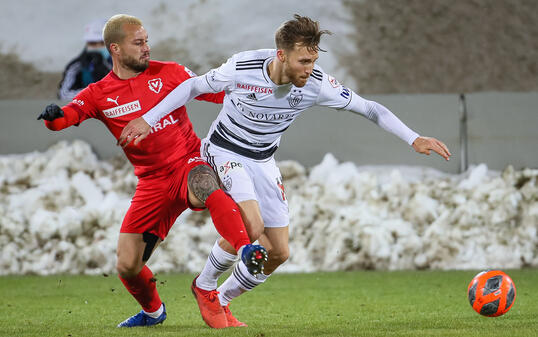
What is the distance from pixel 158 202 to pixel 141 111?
63 centimetres

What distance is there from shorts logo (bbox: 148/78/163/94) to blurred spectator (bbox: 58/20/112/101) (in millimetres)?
6291

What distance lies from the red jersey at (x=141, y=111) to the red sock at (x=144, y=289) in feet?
2.31

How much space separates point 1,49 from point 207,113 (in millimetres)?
8080

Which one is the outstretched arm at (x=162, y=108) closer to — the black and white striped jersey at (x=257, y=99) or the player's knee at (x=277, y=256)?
the black and white striped jersey at (x=257, y=99)

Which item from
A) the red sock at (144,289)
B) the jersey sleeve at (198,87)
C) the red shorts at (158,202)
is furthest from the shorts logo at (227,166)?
the red sock at (144,289)

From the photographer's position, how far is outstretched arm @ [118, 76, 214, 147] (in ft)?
17.6

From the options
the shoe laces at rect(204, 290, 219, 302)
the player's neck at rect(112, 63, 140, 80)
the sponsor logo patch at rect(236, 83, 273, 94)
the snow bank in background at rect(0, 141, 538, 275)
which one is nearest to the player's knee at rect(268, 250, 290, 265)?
the shoe laces at rect(204, 290, 219, 302)

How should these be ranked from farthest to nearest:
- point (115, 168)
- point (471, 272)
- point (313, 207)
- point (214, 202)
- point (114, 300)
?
point (115, 168), point (313, 207), point (471, 272), point (114, 300), point (214, 202)

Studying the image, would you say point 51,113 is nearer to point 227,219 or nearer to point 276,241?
point 227,219

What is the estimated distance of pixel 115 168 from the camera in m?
11.3

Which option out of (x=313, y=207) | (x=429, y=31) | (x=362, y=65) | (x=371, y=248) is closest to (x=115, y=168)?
(x=313, y=207)

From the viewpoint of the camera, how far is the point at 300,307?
24.4 ft

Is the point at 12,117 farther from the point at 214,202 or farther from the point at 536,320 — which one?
the point at 536,320

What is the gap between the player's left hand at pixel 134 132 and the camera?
5.34 m
